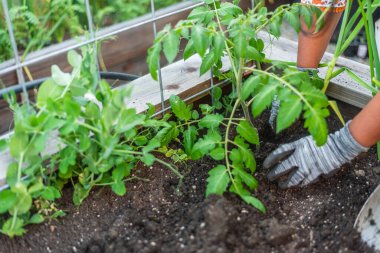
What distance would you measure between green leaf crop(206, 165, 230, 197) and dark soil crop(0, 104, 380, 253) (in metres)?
0.02

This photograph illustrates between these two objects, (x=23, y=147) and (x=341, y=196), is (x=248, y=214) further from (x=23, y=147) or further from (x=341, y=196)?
(x=23, y=147)

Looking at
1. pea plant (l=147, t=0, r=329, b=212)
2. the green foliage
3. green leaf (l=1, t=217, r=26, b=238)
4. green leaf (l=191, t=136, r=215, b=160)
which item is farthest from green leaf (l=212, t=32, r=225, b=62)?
the green foliage

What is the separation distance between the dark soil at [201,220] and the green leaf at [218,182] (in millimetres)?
20

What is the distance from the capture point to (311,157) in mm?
1359

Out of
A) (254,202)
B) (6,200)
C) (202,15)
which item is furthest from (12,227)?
(202,15)

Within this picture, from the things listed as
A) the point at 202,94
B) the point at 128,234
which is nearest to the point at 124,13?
the point at 202,94

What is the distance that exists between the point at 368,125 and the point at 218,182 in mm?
365

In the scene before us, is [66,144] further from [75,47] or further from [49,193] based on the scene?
[75,47]

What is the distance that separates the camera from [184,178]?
142 centimetres

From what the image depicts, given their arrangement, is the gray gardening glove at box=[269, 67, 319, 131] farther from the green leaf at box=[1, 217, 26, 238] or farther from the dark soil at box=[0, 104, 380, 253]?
the green leaf at box=[1, 217, 26, 238]

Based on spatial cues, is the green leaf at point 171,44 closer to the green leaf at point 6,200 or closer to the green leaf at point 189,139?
the green leaf at point 189,139

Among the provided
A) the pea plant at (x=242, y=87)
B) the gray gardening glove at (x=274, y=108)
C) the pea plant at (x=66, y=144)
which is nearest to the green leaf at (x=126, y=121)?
the pea plant at (x=66, y=144)

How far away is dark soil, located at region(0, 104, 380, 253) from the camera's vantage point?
3.93 feet

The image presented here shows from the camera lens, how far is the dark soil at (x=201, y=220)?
3.93 feet
